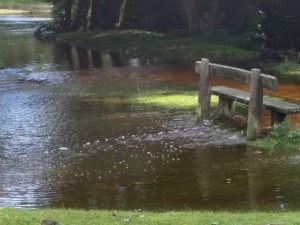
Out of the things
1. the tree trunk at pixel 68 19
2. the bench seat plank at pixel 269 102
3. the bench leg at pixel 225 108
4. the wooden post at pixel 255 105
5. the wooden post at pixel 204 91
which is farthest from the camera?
the tree trunk at pixel 68 19

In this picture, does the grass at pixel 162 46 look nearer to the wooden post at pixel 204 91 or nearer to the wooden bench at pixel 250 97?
the wooden bench at pixel 250 97

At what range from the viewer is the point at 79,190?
31.9 feet

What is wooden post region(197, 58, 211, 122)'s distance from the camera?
14305 mm

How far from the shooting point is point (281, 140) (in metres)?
12.1

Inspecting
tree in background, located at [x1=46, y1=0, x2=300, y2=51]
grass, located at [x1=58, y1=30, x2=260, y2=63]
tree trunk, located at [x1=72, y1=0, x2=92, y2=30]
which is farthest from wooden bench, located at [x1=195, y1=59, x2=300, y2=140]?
tree trunk, located at [x1=72, y1=0, x2=92, y2=30]

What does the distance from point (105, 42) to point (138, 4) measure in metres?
6.31

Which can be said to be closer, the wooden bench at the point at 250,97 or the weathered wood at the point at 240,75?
the weathered wood at the point at 240,75

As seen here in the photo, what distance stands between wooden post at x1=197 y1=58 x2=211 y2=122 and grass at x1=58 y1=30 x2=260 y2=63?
48.1 ft

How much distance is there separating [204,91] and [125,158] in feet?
11.4

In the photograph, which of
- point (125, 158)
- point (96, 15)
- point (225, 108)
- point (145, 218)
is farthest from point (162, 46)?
point (145, 218)

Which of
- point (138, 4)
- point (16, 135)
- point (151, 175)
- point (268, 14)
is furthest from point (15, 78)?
point (138, 4)

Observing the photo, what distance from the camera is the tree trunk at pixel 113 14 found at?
4350cm

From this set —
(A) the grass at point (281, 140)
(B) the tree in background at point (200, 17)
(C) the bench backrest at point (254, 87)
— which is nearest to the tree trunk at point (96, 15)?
(B) the tree in background at point (200, 17)

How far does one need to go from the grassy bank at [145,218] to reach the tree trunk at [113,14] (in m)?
35.9
